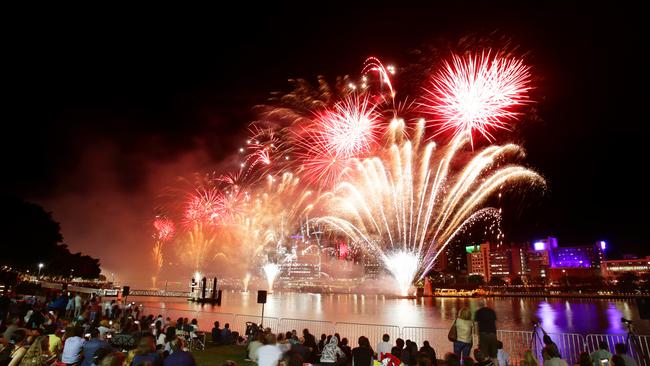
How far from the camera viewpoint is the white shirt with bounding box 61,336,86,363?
31.2 feet

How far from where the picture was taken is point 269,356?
824 cm

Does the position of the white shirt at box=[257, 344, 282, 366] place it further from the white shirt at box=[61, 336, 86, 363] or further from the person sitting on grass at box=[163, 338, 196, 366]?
the white shirt at box=[61, 336, 86, 363]

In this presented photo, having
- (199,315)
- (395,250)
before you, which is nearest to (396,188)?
(395,250)

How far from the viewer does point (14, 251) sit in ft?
184

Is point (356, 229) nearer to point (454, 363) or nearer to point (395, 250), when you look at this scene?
point (395, 250)

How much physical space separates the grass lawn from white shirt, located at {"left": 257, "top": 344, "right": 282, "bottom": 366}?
605 cm

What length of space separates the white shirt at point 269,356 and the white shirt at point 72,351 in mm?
4669

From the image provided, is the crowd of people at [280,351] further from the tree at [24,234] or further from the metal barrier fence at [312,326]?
the tree at [24,234]

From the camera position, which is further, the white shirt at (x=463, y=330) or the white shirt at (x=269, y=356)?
the white shirt at (x=463, y=330)

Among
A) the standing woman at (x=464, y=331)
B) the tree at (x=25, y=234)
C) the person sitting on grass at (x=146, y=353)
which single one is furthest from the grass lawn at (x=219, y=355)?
the tree at (x=25, y=234)

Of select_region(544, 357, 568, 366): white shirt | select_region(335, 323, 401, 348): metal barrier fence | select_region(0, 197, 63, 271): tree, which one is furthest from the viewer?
select_region(0, 197, 63, 271): tree

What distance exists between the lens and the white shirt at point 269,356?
8195 millimetres

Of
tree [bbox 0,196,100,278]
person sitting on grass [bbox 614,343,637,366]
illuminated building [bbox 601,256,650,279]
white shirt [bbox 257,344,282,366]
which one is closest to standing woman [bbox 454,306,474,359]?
person sitting on grass [bbox 614,343,637,366]

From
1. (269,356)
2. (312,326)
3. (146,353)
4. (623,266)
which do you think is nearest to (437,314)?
(312,326)
